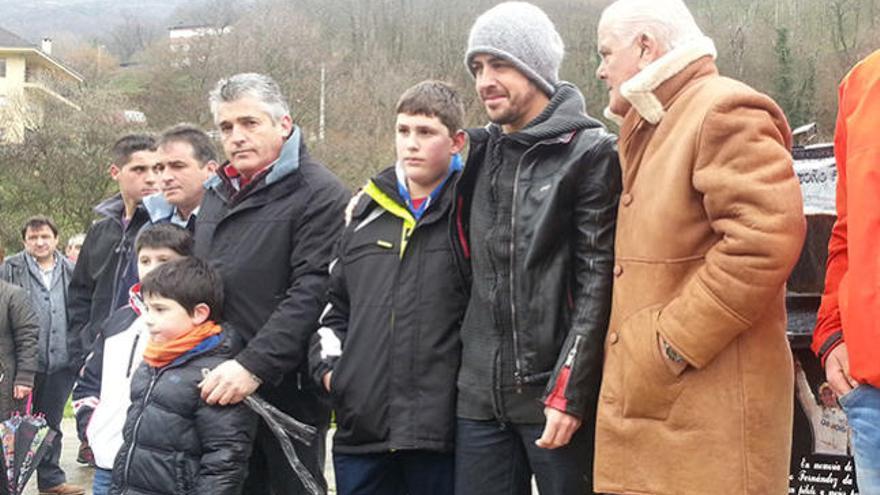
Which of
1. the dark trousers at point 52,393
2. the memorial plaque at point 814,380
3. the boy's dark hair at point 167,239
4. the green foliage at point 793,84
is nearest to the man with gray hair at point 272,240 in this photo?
the boy's dark hair at point 167,239

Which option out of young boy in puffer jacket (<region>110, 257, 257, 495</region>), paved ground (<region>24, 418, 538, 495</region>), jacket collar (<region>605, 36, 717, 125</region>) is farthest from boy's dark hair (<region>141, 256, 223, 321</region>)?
paved ground (<region>24, 418, 538, 495</region>)

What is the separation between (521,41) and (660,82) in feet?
1.99

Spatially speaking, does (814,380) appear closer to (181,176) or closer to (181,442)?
(181,442)

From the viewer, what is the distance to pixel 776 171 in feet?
8.67

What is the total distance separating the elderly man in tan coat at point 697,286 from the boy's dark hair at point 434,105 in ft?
2.99

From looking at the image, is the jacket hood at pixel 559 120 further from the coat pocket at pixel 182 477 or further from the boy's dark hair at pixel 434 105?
the coat pocket at pixel 182 477

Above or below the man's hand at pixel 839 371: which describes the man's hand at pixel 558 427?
below

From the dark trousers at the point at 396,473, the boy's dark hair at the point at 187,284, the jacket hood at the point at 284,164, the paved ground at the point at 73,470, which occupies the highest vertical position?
the jacket hood at the point at 284,164

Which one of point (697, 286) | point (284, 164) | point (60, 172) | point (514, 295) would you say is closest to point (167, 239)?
point (284, 164)

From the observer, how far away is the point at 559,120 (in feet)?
10.5

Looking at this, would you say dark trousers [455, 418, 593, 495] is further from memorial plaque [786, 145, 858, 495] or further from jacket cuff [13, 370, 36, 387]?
jacket cuff [13, 370, 36, 387]

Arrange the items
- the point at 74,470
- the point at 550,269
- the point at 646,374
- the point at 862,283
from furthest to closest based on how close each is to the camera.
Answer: the point at 74,470 < the point at 550,269 < the point at 646,374 < the point at 862,283

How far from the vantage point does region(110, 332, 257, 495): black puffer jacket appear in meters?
3.66

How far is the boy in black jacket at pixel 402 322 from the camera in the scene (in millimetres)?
3480
